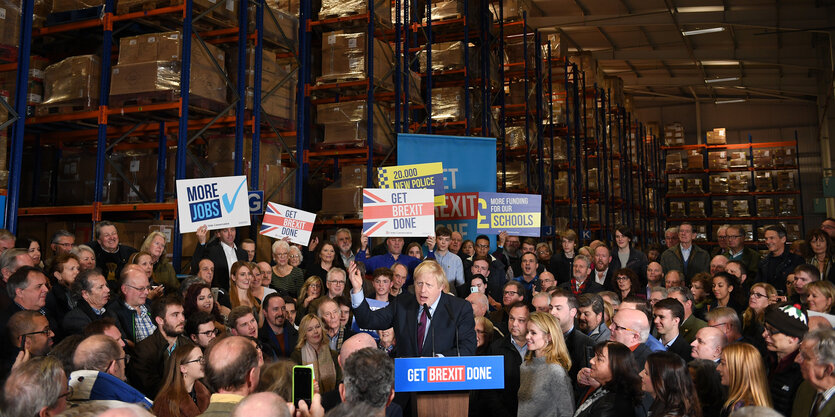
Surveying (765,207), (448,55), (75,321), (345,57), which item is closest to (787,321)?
(75,321)

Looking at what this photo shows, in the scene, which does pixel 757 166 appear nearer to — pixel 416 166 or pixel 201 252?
pixel 416 166

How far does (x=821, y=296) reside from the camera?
19.0ft

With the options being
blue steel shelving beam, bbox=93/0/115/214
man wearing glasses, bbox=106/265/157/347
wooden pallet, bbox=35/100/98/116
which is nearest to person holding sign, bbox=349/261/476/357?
man wearing glasses, bbox=106/265/157/347

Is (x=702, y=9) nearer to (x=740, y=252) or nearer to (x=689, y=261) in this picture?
(x=740, y=252)

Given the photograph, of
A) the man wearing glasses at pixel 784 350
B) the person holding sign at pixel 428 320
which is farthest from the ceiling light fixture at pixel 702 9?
the person holding sign at pixel 428 320

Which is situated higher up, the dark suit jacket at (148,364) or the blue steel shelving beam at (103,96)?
the blue steel shelving beam at (103,96)

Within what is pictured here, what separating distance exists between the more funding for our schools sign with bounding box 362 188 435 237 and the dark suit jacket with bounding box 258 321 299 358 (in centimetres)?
141

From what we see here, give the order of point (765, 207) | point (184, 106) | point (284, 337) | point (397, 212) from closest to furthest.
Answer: point (284, 337) < point (397, 212) < point (184, 106) < point (765, 207)

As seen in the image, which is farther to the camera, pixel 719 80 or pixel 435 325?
pixel 719 80

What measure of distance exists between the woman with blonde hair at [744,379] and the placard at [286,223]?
17.8 ft

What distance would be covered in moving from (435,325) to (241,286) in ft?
8.80

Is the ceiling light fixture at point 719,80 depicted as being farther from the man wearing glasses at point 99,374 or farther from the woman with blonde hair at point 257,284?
the man wearing glasses at point 99,374

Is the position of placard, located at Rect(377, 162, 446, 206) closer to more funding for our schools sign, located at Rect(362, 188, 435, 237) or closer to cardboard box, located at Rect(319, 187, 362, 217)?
cardboard box, located at Rect(319, 187, 362, 217)

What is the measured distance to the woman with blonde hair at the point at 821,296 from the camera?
577 centimetres
